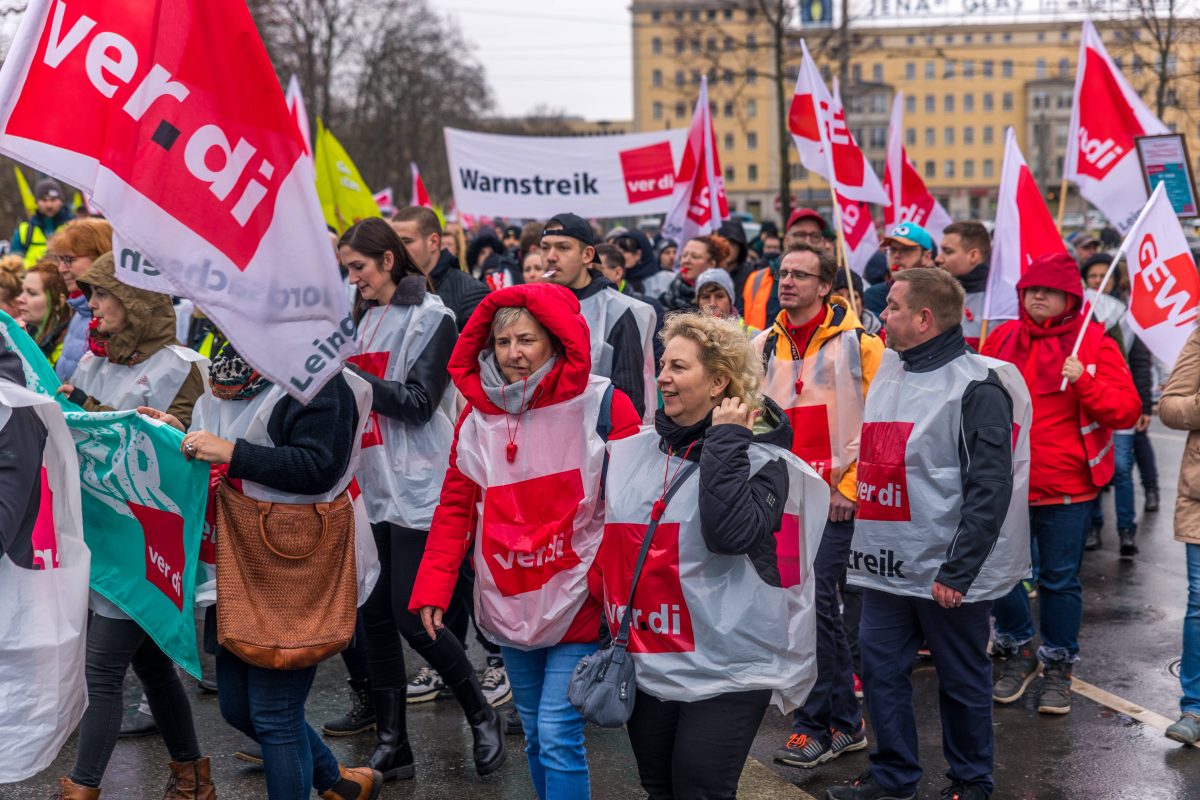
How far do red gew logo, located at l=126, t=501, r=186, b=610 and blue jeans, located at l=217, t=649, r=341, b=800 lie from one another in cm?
28

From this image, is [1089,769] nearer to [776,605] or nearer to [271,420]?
[776,605]

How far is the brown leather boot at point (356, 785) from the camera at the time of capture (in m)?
4.51

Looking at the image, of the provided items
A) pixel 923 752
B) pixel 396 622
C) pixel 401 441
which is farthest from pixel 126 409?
pixel 923 752

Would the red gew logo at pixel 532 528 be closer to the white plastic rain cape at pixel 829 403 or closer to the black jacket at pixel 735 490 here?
the black jacket at pixel 735 490

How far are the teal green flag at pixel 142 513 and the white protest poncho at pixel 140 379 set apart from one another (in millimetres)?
467

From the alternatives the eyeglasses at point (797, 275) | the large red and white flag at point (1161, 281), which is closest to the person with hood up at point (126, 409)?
the eyeglasses at point (797, 275)

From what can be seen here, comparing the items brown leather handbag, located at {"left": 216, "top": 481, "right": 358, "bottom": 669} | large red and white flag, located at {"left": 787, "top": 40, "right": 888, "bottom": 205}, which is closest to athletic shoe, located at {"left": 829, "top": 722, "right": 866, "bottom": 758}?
brown leather handbag, located at {"left": 216, "top": 481, "right": 358, "bottom": 669}

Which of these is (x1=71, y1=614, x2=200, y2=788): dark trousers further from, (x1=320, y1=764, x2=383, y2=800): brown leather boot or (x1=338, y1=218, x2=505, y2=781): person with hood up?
(x1=338, y1=218, x2=505, y2=781): person with hood up

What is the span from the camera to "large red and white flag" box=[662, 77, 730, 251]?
10.8 metres

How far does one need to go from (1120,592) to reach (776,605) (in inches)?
194

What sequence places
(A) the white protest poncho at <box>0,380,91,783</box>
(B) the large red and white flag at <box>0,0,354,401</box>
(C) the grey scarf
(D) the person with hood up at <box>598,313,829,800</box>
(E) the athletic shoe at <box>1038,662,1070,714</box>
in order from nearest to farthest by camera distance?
Result: 1. (B) the large red and white flag at <box>0,0,354,401</box>
2. (A) the white protest poncho at <box>0,380,91,783</box>
3. (D) the person with hood up at <box>598,313,829,800</box>
4. (C) the grey scarf
5. (E) the athletic shoe at <box>1038,662,1070,714</box>

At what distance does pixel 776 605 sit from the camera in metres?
3.59

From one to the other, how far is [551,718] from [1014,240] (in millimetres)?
4416

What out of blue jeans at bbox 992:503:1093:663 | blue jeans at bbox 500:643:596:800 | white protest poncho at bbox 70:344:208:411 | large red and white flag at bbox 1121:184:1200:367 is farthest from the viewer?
large red and white flag at bbox 1121:184:1200:367
